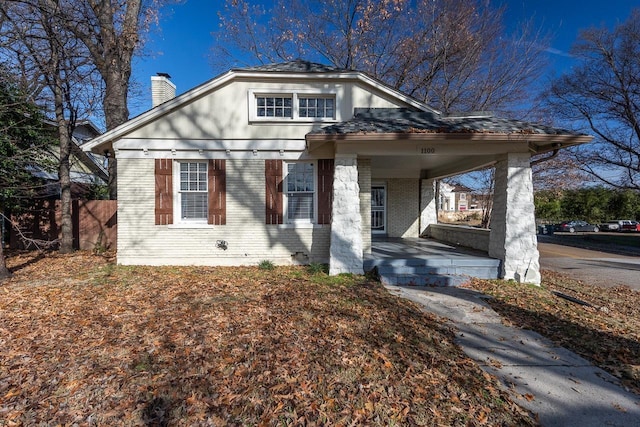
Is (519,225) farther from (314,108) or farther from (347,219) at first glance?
(314,108)

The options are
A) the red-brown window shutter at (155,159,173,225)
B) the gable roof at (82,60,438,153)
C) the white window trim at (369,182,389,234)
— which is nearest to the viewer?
the gable roof at (82,60,438,153)

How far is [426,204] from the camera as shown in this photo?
486 inches

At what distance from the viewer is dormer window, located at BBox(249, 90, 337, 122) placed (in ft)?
28.2

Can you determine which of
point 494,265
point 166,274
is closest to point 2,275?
point 166,274

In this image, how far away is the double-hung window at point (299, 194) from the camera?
8672 mm

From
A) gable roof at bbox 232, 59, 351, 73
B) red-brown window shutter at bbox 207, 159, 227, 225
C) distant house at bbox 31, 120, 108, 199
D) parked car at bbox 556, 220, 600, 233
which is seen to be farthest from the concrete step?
parked car at bbox 556, 220, 600, 233

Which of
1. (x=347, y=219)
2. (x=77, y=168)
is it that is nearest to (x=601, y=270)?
(x=347, y=219)

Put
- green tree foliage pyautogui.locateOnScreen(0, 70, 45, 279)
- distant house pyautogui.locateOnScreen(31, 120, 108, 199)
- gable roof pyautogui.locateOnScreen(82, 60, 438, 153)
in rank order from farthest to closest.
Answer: distant house pyautogui.locateOnScreen(31, 120, 108, 199)
green tree foliage pyautogui.locateOnScreen(0, 70, 45, 279)
gable roof pyautogui.locateOnScreen(82, 60, 438, 153)

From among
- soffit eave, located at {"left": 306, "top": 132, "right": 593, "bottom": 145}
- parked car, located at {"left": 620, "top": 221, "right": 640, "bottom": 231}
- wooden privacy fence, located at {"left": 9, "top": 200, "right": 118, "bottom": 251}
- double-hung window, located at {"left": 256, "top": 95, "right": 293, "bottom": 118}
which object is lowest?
parked car, located at {"left": 620, "top": 221, "right": 640, "bottom": 231}

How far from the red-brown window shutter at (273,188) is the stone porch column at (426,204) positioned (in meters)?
6.18

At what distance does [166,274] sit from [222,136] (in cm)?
385

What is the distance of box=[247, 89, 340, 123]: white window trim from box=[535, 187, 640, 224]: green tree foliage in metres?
33.8

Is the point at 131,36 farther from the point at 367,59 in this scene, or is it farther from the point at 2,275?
the point at 367,59

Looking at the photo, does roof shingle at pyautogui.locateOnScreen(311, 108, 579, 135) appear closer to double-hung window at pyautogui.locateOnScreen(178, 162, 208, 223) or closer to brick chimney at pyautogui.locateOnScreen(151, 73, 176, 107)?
double-hung window at pyautogui.locateOnScreen(178, 162, 208, 223)
